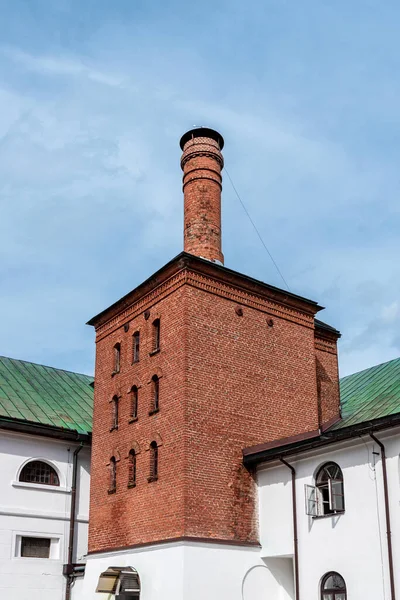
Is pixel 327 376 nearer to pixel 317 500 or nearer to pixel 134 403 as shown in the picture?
pixel 134 403

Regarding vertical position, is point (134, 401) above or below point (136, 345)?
below

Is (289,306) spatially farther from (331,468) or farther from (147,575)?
(147,575)

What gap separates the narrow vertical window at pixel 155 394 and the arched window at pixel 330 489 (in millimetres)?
4964

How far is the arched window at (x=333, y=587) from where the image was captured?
16.9m

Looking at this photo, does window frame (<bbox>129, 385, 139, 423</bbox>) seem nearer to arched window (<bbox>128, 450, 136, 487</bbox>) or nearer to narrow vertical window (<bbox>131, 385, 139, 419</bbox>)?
narrow vertical window (<bbox>131, 385, 139, 419</bbox>)

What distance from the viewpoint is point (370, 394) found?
77.4 feet

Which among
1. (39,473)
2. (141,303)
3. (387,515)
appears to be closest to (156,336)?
(141,303)

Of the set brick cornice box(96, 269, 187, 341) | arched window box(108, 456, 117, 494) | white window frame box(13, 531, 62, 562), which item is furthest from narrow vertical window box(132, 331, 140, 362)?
white window frame box(13, 531, 62, 562)

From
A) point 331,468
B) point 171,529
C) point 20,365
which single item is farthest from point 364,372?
point 20,365

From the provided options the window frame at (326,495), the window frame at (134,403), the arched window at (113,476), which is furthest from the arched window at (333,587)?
the window frame at (134,403)

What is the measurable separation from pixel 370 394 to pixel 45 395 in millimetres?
11942

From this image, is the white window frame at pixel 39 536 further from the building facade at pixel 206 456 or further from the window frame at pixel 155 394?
the window frame at pixel 155 394

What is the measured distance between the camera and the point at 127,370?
73.3ft

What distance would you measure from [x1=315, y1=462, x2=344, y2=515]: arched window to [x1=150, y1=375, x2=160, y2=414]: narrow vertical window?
195 inches
